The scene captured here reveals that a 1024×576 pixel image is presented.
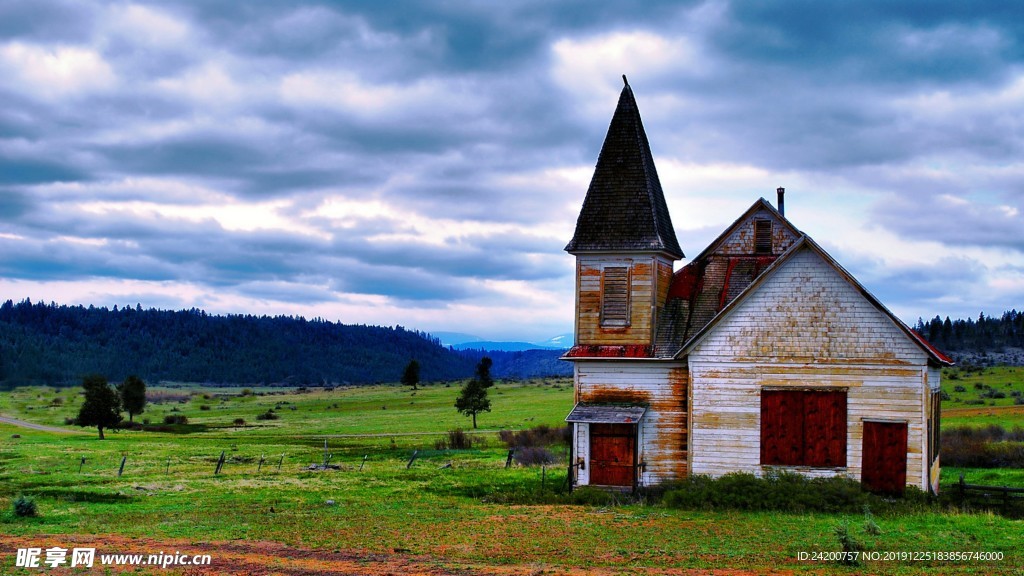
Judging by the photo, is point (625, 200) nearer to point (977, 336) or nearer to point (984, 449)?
point (984, 449)

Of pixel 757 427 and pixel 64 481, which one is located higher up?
pixel 757 427

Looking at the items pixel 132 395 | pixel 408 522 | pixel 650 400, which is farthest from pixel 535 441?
pixel 132 395

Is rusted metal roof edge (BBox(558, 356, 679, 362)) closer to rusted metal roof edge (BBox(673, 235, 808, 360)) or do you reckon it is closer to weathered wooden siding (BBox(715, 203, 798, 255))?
rusted metal roof edge (BBox(673, 235, 808, 360))

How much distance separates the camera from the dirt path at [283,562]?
16328 millimetres

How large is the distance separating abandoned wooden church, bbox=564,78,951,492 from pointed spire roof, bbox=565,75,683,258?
1.9 inches

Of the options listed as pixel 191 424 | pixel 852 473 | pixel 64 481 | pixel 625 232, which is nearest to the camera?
pixel 852 473

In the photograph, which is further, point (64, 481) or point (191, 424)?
point (191, 424)

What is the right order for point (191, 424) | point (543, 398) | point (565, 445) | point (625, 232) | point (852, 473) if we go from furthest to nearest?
point (543, 398) < point (191, 424) < point (565, 445) < point (625, 232) < point (852, 473)

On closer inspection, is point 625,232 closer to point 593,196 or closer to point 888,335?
point 593,196

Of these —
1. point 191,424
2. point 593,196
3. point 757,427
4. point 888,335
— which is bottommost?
point 191,424

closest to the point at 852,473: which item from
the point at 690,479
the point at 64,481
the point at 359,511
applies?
the point at 690,479

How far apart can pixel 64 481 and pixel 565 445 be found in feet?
80.7

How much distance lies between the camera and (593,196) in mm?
30156

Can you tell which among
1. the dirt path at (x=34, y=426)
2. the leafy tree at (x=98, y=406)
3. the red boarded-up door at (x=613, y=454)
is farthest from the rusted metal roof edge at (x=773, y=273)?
the dirt path at (x=34, y=426)
